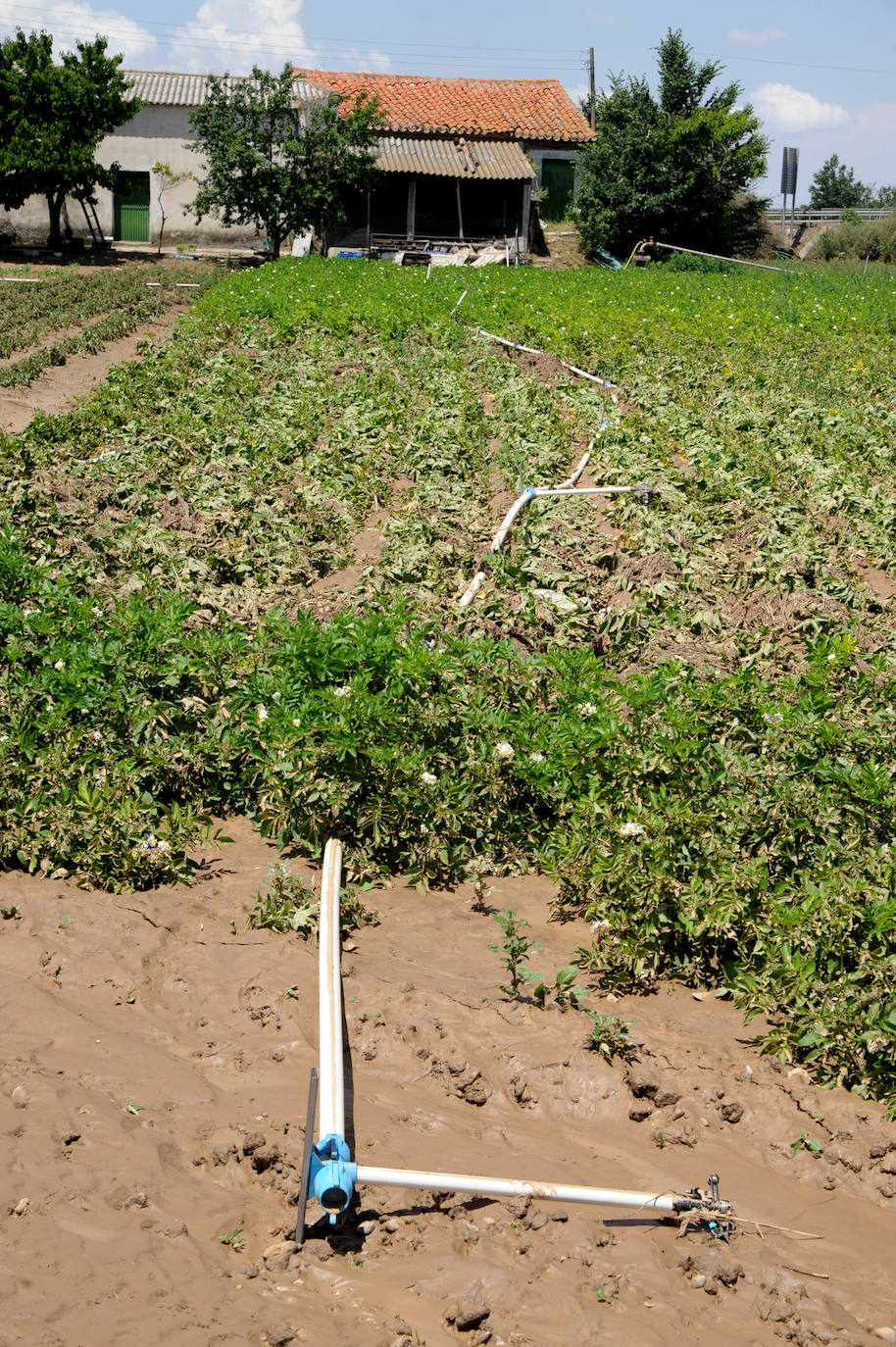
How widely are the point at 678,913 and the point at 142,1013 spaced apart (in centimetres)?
196

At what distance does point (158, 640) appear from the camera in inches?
225

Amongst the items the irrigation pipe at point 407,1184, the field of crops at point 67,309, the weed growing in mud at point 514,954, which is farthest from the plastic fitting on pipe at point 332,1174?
the field of crops at point 67,309

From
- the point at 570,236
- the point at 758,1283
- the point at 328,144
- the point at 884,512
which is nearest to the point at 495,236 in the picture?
the point at 570,236

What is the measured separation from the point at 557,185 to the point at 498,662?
3991 cm

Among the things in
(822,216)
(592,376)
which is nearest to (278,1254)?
(592,376)

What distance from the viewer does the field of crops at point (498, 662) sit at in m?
4.48

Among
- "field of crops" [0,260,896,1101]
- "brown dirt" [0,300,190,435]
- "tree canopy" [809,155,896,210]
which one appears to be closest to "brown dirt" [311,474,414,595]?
"field of crops" [0,260,896,1101]

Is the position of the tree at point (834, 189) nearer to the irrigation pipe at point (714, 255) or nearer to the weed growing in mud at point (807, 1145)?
the irrigation pipe at point (714, 255)

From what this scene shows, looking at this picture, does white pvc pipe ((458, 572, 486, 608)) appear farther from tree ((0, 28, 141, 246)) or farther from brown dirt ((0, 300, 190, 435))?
tree ((0, 28, 141, 246))

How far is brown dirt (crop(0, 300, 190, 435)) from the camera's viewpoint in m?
13.0

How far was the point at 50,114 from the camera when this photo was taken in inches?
1210

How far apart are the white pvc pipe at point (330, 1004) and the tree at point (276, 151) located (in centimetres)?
3184

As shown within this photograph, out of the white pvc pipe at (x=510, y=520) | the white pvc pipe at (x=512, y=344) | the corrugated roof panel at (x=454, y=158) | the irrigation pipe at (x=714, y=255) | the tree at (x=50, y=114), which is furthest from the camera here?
the corrugated roof panel at (x=454, y=158)

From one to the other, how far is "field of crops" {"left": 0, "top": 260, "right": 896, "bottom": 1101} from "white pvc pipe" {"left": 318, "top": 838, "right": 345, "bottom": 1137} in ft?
1.53
